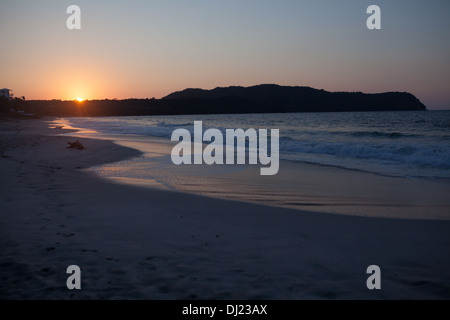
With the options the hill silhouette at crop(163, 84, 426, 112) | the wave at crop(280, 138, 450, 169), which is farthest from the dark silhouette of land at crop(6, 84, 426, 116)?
the wave at crop(280, 138, 450, 169)

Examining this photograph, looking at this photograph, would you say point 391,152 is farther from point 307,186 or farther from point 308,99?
point 308,99

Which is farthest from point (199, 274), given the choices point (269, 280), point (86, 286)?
point (86, 286)

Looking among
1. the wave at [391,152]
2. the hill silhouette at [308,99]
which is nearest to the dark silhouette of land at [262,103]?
the hill silhouette at [308,99]

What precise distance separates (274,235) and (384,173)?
7.17m

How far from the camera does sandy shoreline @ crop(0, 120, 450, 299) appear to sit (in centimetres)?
309

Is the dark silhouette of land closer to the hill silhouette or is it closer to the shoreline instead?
the hill silhouette

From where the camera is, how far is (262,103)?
147000 millimetres

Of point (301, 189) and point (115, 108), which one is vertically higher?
point (115, 108)

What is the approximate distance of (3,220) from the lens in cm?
489

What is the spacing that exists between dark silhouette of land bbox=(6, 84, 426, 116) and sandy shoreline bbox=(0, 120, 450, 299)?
128 metres

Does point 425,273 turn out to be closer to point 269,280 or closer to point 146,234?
point 269,280

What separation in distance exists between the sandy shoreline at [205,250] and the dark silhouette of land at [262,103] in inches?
5030

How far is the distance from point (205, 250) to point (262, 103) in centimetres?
14627

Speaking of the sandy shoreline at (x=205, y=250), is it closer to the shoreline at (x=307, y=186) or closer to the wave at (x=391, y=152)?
the shoreline at (x=307, y=186)
